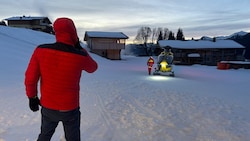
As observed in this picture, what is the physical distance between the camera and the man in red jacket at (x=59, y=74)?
2963 mm

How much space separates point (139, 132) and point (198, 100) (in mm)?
4534

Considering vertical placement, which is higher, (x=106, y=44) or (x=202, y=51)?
(x=106, y=44)

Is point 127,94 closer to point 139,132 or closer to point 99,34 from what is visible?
point 139,132

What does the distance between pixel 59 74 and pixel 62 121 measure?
0.62 metres

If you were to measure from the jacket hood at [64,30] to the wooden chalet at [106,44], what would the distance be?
4232 centimetres

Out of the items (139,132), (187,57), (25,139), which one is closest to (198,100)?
(139,132)

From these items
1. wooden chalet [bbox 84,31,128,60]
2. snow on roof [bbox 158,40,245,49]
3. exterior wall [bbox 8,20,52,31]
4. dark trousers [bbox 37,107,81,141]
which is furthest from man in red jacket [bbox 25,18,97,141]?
exterior wall [bbox 8,20,52,31]

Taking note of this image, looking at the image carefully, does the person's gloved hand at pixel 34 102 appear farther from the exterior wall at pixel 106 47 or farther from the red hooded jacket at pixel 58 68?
the exterior wall at pixel 106 47

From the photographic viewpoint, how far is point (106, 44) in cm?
4597

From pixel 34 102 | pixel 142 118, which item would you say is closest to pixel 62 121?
pixel 34 102

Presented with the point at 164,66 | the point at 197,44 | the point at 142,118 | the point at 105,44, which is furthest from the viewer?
the point at 197,44

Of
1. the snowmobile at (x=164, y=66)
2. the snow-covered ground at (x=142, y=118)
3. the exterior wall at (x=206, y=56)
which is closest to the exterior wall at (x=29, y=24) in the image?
the exterior wall at (x=206, y=56)

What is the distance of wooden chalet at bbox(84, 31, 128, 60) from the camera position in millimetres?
45531

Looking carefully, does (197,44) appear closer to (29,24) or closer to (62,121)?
(29,24)
